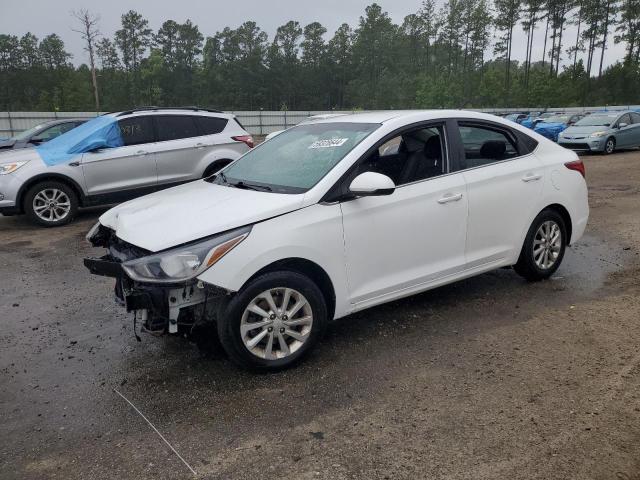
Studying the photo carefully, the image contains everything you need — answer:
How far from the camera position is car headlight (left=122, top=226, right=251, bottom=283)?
3.31 metres

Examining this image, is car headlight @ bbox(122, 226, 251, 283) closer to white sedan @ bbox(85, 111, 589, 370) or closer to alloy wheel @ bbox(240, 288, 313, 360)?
white sedan @ bbox(85, 111, 589, 370)

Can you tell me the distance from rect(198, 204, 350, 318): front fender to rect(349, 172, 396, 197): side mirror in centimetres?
20

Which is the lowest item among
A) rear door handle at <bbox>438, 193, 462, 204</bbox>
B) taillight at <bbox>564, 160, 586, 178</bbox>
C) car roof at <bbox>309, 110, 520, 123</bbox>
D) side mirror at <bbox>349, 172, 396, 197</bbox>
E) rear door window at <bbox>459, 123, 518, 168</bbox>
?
rear door handle at <bbox>438, 193, 462, 204</bbox>

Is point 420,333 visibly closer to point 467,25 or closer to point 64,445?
point 64,445

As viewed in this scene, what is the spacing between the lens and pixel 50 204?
338 inches

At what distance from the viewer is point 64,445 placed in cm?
298

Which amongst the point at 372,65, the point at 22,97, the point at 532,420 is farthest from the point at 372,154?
the point at 372,65

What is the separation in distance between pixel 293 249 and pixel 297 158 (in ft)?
3.62

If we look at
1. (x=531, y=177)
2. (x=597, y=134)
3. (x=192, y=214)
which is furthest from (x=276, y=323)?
(x=597, y=134)

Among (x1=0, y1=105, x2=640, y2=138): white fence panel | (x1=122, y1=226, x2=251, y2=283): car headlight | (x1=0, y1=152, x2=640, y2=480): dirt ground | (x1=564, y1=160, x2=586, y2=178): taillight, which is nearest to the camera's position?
(x1=0, y1=152, x2=640, y2=480): dirt ground

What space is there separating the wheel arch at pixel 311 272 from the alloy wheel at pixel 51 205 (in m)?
6.35

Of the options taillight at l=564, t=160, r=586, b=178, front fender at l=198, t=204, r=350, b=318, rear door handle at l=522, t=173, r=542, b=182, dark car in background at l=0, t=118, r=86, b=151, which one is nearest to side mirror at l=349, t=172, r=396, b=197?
front fender at l=198, t=204, r=350, b=318

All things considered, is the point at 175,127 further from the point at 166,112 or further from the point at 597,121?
the point at 597,121

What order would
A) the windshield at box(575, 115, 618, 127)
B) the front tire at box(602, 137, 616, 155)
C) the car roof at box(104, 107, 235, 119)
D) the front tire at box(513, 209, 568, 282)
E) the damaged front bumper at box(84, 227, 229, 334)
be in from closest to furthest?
the damaged front bumper at box(84, 227, 229, 334) → the front tire at box(513, 209, 568, 282) → the car roof at box(104, 107, 235, 119) → the front tire at box(602, 137, 616, 155) → the windshield at box(575, 115, 618, 127)
